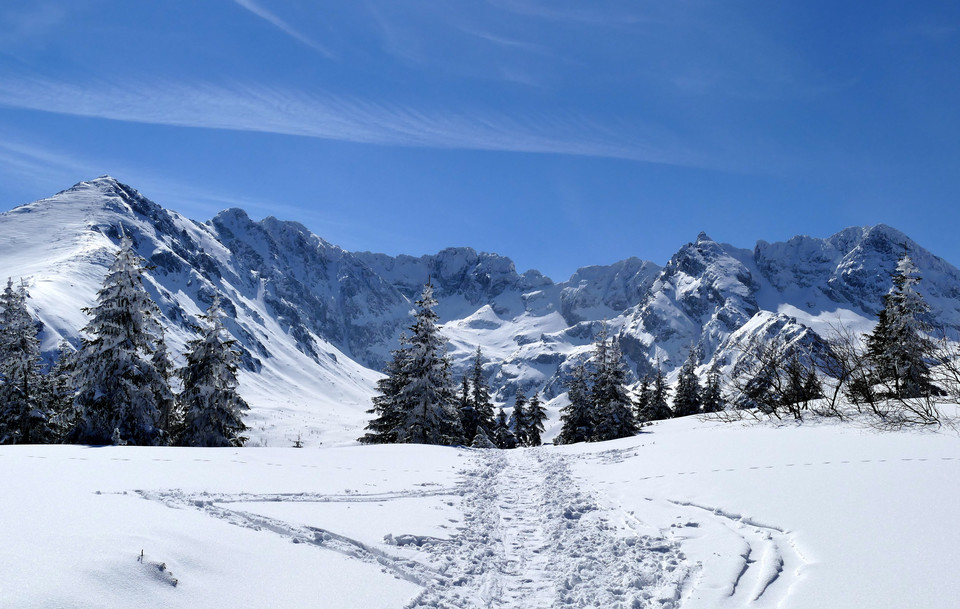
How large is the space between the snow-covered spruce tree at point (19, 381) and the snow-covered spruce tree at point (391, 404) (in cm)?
1644

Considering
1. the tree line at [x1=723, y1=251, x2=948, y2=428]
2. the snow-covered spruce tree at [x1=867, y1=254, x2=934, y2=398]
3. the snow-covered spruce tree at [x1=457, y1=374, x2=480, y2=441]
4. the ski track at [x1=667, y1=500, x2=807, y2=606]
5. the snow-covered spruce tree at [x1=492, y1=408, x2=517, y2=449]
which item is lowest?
the snow-covered spruce tree at [x1=492, y1=408, x2=517, y2=449]

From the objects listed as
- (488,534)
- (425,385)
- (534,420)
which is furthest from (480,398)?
(488,534)

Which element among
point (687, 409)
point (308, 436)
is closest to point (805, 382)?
point (687, 409)

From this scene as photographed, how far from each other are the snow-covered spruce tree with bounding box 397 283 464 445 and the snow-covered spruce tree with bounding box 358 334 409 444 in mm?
944

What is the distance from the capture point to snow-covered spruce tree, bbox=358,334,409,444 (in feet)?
101

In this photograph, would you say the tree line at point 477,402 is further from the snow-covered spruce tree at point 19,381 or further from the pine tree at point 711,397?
the snow-covered spruce tree at point 19,381

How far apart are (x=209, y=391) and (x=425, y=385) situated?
10.8m

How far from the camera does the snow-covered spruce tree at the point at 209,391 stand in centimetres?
2564

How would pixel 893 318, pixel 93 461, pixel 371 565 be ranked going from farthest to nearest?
pixel 893 318
pixel 93 461
pixel 371 565

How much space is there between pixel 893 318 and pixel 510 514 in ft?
93.2

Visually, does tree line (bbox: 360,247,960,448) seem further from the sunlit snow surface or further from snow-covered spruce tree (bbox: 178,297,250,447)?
snow-covered spruce tree (bbox: 178,297,250,447)

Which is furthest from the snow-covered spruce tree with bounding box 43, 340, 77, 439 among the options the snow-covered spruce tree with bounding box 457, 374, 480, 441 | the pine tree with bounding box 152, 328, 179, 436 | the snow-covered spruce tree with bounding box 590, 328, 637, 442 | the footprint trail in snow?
the snow-covered spruce tree with bounding box 590, 328, 637, 442

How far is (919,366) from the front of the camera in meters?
18.3

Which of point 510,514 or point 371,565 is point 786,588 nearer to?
point 371,565
